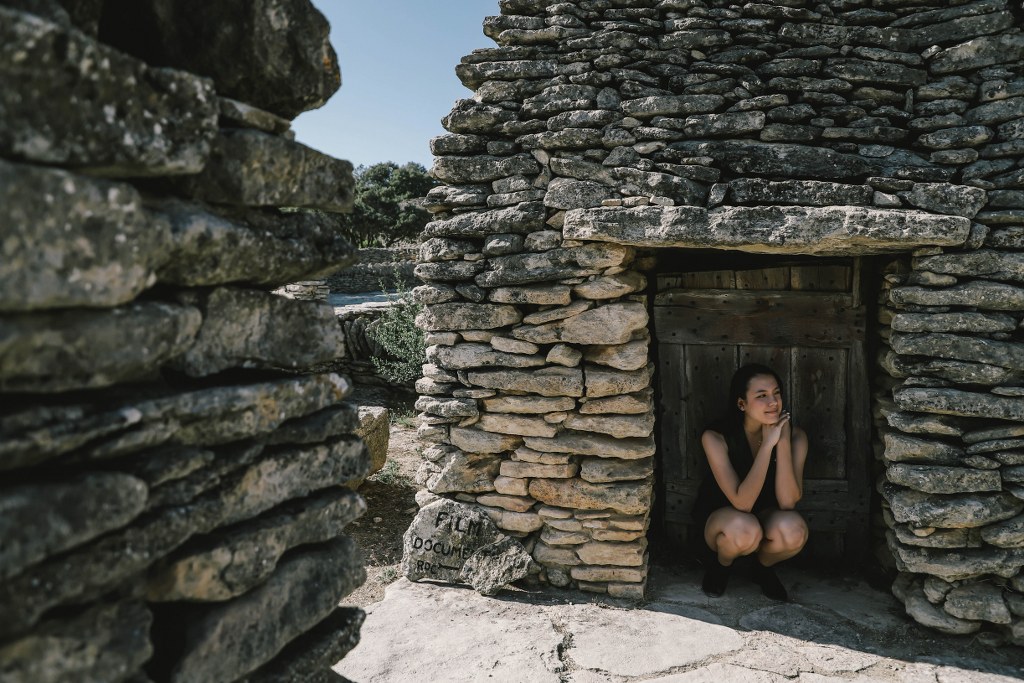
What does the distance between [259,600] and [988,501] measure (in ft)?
10.6

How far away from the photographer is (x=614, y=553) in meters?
3.74

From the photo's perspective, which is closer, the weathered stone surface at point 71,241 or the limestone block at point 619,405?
the weathered stone surface at point 71,241

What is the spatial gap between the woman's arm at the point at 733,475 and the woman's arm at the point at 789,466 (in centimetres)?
9

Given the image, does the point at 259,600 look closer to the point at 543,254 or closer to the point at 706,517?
the point at 543,254

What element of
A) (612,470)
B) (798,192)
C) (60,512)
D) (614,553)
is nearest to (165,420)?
(60,512)

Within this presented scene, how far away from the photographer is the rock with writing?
3835 millimetres

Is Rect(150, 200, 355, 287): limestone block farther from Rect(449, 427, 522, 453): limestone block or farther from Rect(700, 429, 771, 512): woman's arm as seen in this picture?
Rect(700, 429, 771, 512): woman's arm

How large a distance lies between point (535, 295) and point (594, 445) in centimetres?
85

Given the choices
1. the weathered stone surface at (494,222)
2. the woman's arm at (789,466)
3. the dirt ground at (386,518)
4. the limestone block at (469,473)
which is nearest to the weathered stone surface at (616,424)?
the limestone block at (469,473)

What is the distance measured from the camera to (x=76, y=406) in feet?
→ 3.85

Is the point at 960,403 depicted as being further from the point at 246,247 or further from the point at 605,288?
the point at 246,247

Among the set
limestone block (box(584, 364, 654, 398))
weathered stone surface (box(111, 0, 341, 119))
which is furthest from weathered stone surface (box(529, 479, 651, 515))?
weathered stone surface (box(111, 0, 341, 119))

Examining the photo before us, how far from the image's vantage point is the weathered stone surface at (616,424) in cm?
366

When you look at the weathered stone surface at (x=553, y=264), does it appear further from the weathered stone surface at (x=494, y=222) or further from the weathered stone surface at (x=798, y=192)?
the weathered stone surface at (x=798, y=192)
